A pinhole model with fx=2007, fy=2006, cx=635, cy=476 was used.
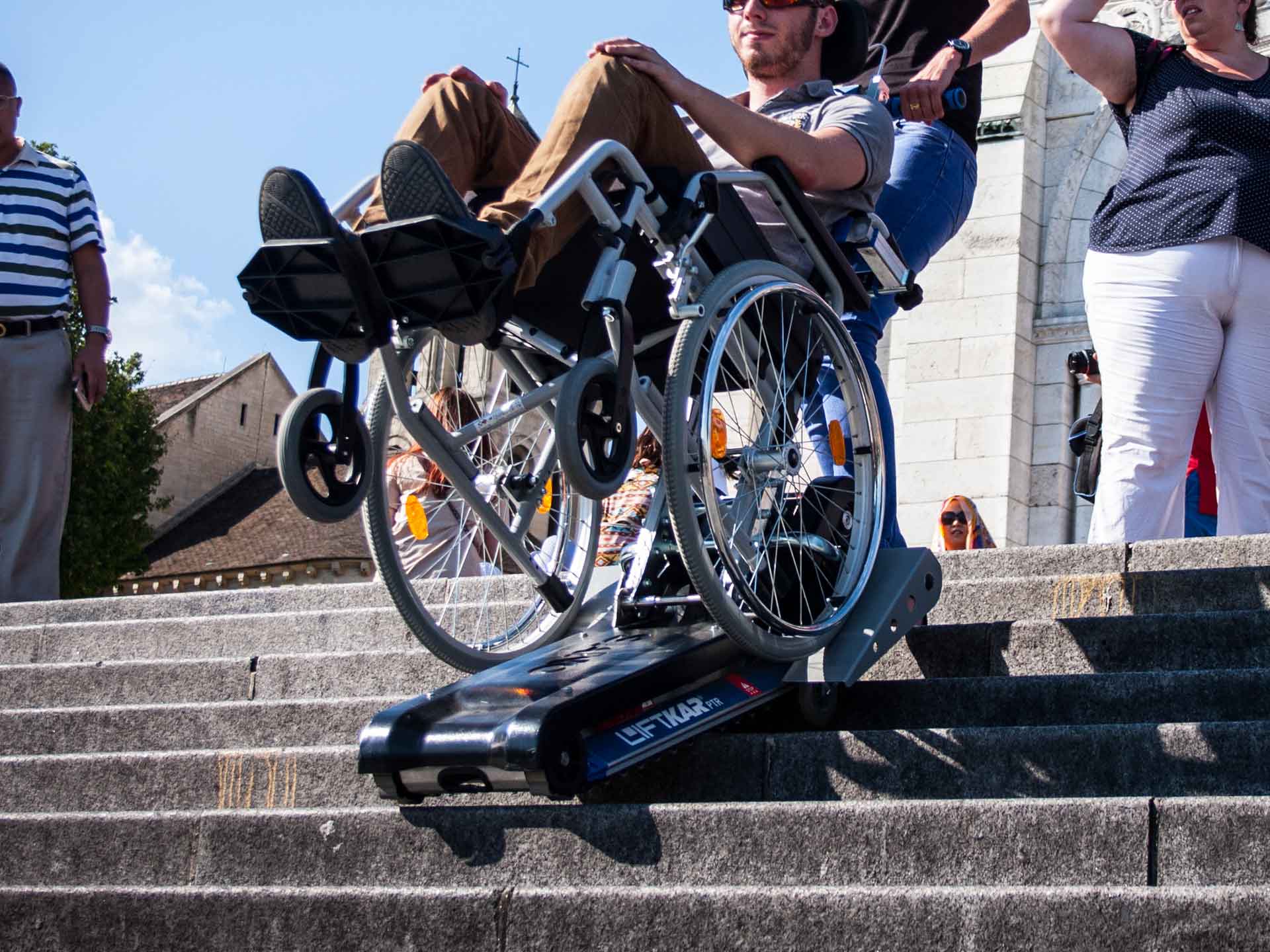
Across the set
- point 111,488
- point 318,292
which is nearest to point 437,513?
point 318,292

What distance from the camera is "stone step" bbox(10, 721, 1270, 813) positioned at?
417 cm

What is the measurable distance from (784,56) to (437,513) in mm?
1726

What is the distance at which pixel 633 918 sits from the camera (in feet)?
11.9

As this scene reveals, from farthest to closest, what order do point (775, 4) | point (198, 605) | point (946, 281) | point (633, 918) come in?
point (946, 281) → point (198, 605) → point (775, 4) → point (633, 918)

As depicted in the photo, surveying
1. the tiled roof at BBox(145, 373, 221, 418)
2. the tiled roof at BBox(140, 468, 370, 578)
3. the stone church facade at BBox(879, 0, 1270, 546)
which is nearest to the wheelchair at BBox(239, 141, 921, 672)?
the stone church facade at BBox(879, 0, 1270, 546)

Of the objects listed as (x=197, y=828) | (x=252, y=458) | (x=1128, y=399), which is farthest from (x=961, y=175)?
(x=252, y=458)

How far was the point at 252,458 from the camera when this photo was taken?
50.2 metres

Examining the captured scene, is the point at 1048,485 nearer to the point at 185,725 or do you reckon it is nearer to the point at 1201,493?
the point at 1201,493

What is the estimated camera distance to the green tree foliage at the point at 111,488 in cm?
3406

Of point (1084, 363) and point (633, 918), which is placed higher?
point (1084, 363)

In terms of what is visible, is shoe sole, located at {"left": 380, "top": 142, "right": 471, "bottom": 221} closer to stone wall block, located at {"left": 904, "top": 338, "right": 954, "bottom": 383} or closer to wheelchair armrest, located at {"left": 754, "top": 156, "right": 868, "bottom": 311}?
wheelchair armrest, located at {"left": 754, "top": 156, "right": 868, "bottom": 311}

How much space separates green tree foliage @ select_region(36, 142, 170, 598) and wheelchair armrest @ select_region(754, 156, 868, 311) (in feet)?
96.1

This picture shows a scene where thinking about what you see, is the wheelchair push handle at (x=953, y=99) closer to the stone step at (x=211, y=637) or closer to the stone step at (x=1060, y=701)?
the stone step at (x=1060, y=701)

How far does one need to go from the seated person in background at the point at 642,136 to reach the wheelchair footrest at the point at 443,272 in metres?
0.01
